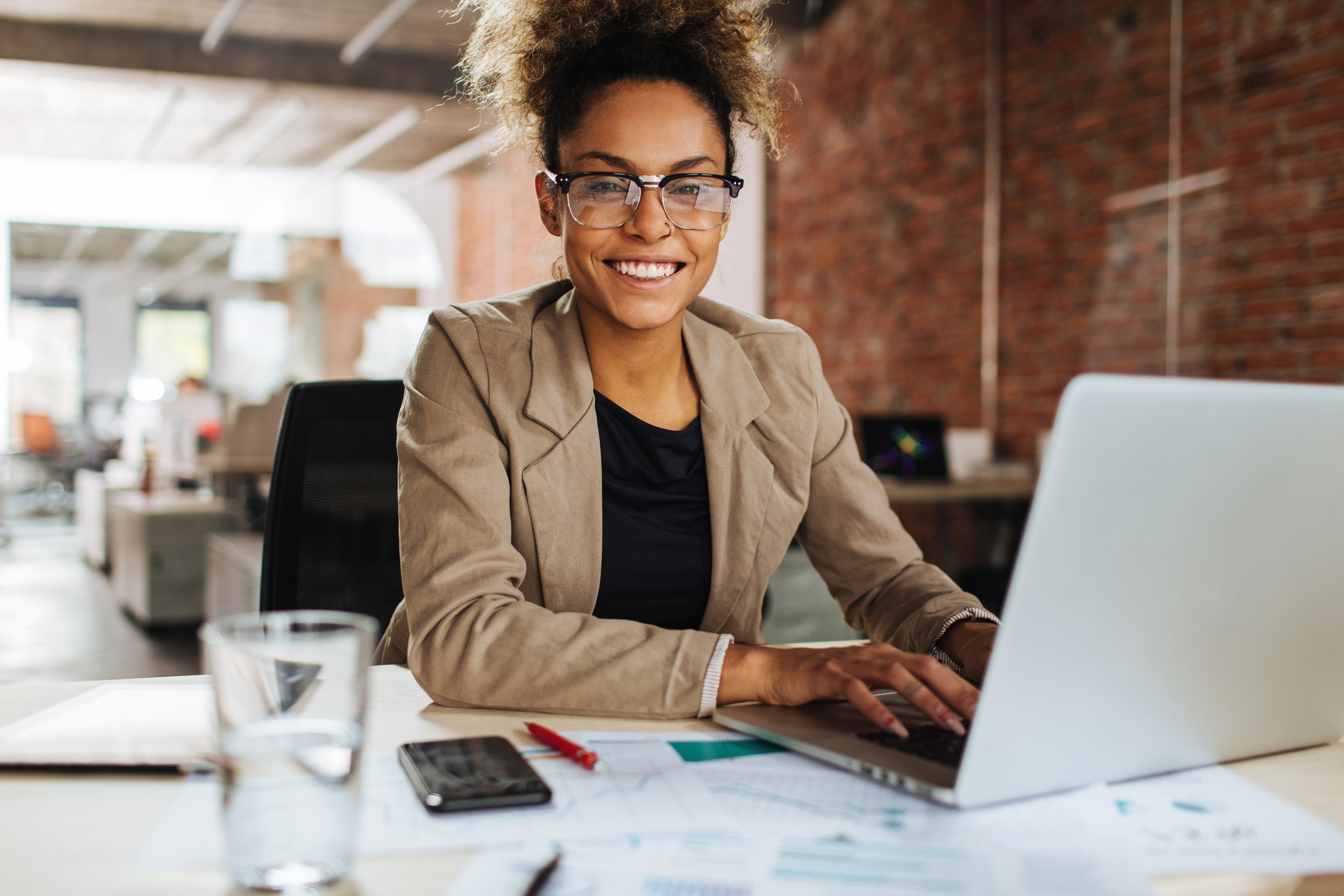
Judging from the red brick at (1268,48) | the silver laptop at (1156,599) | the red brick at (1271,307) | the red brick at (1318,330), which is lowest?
the silver laptop at (1156,599)

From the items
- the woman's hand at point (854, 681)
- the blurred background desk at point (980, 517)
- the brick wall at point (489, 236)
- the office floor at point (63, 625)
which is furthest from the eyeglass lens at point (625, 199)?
the brick wall at point (489, 236)

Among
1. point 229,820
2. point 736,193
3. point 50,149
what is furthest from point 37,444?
point 229,820

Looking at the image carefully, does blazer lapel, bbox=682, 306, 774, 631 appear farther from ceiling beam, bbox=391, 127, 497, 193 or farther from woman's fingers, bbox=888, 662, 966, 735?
ceiling beam, bbox=391, 127, 497, 193

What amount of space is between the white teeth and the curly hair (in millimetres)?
181

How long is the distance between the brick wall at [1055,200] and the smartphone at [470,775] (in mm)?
3177

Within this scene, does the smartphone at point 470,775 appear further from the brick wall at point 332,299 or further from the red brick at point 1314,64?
the brick wall at point 332,299

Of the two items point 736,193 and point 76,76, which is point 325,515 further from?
point 76,76

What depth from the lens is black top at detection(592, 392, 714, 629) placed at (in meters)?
1.22

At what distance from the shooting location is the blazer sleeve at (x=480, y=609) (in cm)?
85

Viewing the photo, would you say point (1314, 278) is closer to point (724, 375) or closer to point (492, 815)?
point (724, 375)

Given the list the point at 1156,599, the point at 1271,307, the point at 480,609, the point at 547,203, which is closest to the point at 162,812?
the point at 480,609

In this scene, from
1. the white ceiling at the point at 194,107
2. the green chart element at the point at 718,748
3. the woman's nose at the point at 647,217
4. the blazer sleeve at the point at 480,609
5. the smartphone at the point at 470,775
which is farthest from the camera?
the white ceiling at the point at 194,107

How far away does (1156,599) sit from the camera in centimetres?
61

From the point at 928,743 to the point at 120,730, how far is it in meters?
0.61
